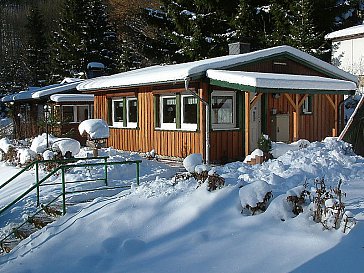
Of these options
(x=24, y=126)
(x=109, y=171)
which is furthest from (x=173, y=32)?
(x=109, y=171)

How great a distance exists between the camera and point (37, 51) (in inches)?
1828

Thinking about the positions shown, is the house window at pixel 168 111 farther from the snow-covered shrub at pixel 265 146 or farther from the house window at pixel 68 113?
the house window at pixel 68 113

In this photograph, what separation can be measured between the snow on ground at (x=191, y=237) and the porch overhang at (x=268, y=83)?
348 cm

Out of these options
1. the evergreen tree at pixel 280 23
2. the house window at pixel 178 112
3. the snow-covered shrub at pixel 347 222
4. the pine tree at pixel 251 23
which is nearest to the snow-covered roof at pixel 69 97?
the house window at pixel 178 112

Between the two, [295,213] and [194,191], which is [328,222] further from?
[194,191]

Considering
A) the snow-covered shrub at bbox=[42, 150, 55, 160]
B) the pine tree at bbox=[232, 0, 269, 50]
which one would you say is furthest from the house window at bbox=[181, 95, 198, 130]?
the pine tree at bbox=[232, 0, 269, 50]

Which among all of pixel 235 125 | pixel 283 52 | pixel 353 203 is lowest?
pixel 353 203

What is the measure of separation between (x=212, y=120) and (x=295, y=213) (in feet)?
24.8

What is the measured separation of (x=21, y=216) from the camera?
29.1 ft

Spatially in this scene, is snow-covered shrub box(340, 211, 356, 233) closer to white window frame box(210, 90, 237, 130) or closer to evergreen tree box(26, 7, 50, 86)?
white window frame box(210, 90, 237, 130)

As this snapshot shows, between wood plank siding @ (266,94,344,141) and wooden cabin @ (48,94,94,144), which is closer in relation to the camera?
wood plank siding @ (266,94,344,141)

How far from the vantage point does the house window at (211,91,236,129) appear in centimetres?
1324

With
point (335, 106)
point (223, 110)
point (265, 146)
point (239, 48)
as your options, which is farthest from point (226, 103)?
point (335, 106)

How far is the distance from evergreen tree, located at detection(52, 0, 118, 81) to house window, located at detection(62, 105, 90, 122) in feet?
52.0
